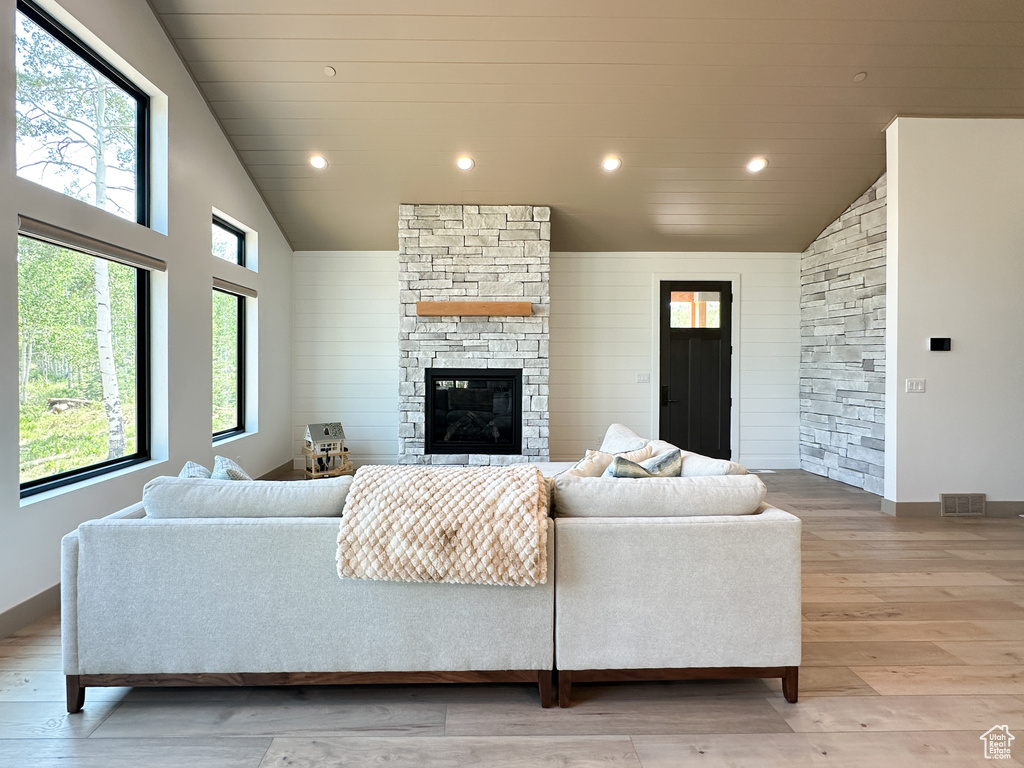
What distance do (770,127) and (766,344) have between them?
2631mm

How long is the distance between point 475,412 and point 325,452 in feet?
4.98

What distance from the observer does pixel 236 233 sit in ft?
18.5

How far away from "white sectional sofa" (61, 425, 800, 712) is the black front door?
485 cm

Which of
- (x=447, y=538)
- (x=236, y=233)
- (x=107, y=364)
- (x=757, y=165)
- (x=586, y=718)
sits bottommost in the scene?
(x=586, y=718)

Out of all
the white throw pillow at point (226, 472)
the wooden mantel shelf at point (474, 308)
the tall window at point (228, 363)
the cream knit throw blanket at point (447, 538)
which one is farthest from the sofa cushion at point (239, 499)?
the wooden mantel shelf at point (474, 308)

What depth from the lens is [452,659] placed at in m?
2.08

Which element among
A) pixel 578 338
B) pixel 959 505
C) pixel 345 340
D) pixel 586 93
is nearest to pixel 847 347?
pixel 959 505

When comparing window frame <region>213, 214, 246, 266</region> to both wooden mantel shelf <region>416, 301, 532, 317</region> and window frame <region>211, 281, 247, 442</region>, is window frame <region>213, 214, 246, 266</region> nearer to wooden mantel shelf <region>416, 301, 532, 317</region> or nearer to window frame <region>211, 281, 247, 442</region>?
window frame <region>211, 281, 247, 442</region>

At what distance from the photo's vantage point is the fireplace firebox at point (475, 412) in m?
5.96

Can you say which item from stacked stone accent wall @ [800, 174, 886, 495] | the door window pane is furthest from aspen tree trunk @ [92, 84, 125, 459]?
stacked stone accent wall @ [800, 174, 886, 495]

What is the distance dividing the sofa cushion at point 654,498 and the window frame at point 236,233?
13.4ft

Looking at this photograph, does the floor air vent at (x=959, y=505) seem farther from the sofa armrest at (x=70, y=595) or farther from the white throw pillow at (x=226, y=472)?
the sofa armrest at (x=70, y=595)

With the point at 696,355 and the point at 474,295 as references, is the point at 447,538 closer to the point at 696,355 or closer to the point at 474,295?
the point at 474,295

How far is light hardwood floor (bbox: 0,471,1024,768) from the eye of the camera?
1847mm
